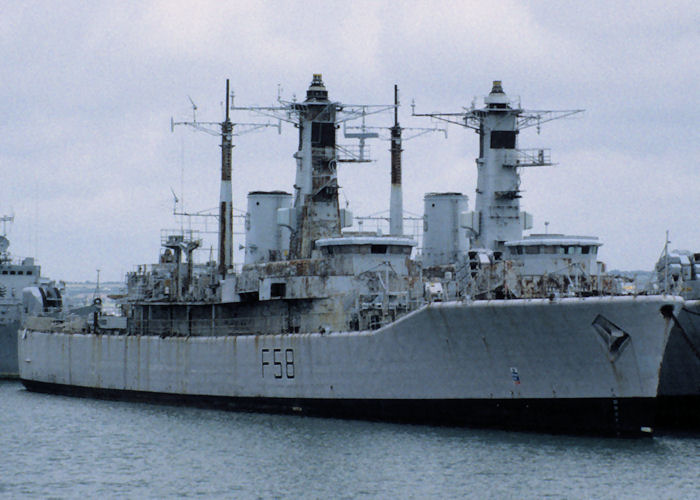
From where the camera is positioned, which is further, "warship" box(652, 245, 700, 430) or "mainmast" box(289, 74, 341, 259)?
"mainmast" box(289, 74, 341, 259)

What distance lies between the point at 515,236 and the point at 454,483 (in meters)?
17.3

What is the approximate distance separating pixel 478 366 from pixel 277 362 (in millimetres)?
7928

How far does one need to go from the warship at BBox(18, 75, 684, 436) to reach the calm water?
1035mm

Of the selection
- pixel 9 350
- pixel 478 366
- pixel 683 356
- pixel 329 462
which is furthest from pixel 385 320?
pixel 9 350

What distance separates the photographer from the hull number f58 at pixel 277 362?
35.6 metres

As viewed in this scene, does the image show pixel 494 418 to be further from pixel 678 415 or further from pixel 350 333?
pixel 678 415

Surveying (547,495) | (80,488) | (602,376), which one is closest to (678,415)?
(602,376)

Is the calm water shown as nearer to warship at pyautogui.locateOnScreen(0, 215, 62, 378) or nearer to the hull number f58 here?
the hull number f58

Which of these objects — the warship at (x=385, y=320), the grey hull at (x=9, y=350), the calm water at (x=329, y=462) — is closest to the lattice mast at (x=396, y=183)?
the warship at (x=385, y=320)

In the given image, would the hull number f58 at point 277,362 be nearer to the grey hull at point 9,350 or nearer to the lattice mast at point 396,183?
the lattice mast at point 396,183

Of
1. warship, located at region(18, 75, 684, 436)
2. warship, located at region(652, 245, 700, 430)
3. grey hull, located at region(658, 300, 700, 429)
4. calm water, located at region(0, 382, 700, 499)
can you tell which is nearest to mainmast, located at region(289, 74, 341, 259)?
warship, located at region(18, 75, 684, 436)

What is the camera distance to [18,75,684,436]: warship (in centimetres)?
2919

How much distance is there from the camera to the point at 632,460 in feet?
87.8

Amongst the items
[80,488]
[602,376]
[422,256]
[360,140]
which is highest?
[360,140]
